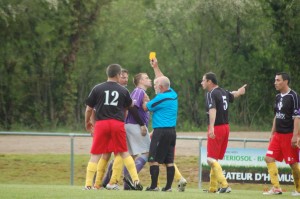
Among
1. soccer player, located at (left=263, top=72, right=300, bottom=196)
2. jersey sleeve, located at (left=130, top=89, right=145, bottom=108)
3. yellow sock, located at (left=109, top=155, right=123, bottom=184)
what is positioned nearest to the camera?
yellow sock, located at (left=109, top=155, right=123, bottom=184)

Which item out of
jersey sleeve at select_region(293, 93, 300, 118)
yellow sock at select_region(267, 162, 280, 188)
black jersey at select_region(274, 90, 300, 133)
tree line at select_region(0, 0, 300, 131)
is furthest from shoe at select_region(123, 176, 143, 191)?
tree line at select_region(0, 0, 300, 131)

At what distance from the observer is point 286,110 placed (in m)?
16.8

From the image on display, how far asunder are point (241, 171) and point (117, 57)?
1109 inches

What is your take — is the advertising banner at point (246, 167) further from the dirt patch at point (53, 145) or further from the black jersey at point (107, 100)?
the black jersey at point (107, 100)

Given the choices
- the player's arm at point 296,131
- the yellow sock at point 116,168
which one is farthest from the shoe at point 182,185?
the player's arm at point 296,131

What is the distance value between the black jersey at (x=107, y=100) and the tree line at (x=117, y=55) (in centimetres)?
2183

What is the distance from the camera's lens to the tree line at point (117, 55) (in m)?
42.3

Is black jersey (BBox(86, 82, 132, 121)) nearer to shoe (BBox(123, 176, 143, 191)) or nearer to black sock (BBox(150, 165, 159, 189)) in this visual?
shoe (BBox(123, 176, 143, 191))

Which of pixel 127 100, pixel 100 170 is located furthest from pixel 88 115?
pixel 100 170

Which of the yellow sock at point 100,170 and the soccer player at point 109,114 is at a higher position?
the soccer player at point 109,114

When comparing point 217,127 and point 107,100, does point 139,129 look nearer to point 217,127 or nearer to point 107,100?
point 217,127

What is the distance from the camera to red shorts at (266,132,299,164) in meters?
16.9

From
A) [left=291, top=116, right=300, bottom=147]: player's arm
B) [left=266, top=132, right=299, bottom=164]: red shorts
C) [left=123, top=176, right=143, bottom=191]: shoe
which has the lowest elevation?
[left=123, top=176, right=143, bottom=191]: shoe

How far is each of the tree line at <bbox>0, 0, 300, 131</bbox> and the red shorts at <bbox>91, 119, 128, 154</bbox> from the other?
21979 mm
